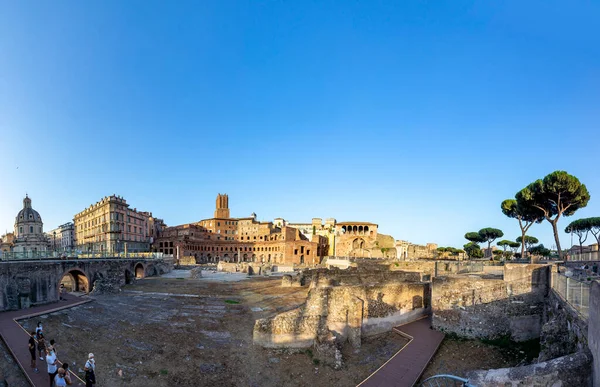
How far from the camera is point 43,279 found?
25266 mm

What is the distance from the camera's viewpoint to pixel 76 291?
111 ft

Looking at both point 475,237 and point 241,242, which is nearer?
point 475,237

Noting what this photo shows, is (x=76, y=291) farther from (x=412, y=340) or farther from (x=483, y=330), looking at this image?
(x=483, y=330)

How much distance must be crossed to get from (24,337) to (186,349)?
863cm

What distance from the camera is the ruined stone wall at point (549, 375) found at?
7621mm

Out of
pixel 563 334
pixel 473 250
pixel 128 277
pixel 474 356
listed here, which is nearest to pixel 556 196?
pixel 474 356

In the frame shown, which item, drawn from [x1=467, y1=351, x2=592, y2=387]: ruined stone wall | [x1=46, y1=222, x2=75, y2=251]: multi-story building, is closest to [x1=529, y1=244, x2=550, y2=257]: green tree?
[x1=467, y1=351, x2=592, y2=387]: ruined stone wall

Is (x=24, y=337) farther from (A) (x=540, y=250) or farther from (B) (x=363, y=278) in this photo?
(A) (x=540, y=250)

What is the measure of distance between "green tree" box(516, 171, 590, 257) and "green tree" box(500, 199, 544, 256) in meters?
0.76

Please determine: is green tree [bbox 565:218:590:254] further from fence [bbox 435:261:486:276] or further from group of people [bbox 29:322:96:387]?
group of people [bbox 29:322:96:387]

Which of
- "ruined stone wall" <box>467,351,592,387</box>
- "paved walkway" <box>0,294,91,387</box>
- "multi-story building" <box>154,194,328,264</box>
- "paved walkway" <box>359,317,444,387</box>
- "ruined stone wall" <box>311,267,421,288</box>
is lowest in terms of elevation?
"multi-story building" <box>154,194,328,264</box>

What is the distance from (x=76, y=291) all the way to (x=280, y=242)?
197 ft

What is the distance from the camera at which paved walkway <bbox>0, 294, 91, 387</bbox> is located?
12.3 meters

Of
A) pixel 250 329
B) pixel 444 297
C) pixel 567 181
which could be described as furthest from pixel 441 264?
pixel 250 329
